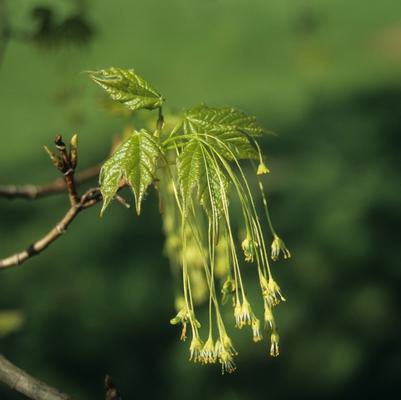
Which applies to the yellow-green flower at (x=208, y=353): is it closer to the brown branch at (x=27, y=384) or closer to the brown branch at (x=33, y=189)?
the brown branch at (x=27, y=384)

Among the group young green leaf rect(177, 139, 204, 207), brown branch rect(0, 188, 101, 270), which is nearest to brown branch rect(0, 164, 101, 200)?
brown branch rect(0, 188, 101, 270)

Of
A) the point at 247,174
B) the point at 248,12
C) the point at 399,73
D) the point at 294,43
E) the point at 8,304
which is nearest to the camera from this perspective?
the point at 8,304

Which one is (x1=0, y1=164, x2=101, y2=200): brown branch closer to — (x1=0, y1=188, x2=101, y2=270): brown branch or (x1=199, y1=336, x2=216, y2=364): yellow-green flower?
(x1=0, y1=188, x2=101, y2=270): brown branch

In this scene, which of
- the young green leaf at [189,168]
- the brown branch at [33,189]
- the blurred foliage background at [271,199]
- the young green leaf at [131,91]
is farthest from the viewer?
the blurred foliage background at [271,199]

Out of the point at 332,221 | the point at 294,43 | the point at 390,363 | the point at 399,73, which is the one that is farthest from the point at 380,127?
the point at 390,363

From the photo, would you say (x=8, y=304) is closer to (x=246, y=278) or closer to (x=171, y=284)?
(x=171, y=284)

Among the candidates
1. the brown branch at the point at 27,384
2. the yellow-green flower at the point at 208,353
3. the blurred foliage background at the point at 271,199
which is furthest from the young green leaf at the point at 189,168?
the blurred foliage background at the point at 271,199
